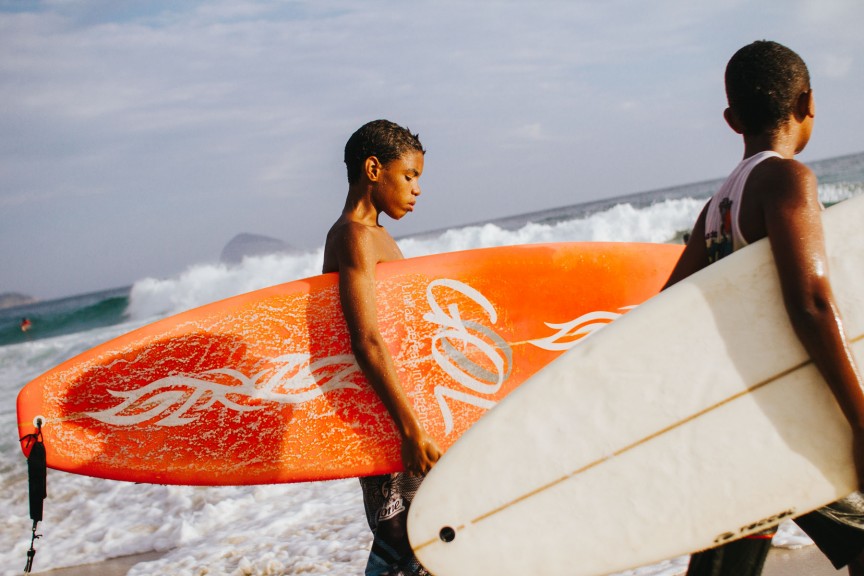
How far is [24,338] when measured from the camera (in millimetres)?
27562

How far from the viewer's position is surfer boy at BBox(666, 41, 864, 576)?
1.26 metres

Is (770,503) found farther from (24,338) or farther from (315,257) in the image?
(24,338)

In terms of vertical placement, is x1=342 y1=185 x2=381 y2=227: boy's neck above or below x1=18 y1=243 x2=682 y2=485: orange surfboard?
above

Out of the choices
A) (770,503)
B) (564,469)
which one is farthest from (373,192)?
(770,503)

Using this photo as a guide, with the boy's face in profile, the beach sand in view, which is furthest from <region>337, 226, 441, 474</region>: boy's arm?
the beach sand

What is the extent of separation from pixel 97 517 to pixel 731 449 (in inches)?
163

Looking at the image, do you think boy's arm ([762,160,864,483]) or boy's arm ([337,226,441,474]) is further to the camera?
boy's arm ([337,226,441,474])

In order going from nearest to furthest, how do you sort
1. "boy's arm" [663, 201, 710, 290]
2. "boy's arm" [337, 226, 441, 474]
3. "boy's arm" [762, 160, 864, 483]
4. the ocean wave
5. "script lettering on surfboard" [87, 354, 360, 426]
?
1. "boy's arm" [762, 160, 864, 483]
2. "boy's arm" [663, 201, 710, 290]
3. "boy's arm" [337, 226, 441, 474]
4. "script lettering on surfboard" [87, 354, 360, 426]
5. the ocean wave

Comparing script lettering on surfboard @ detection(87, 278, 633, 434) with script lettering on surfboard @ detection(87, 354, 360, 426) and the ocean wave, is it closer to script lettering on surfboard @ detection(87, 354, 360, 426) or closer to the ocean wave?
script lettering on surfboard @ detection(87, 354, 360, 426)

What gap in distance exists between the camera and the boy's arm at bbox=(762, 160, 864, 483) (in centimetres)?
126

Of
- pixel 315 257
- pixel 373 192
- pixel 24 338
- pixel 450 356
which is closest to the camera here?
pixel 373 192

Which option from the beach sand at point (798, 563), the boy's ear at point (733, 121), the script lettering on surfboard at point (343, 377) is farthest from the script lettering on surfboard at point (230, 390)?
the beach sand at point (798, 563)

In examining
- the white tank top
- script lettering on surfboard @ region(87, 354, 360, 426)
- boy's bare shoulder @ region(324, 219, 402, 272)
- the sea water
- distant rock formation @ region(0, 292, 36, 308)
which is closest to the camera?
the white tank top

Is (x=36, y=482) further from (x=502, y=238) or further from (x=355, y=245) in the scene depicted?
(x=502, y=238)
